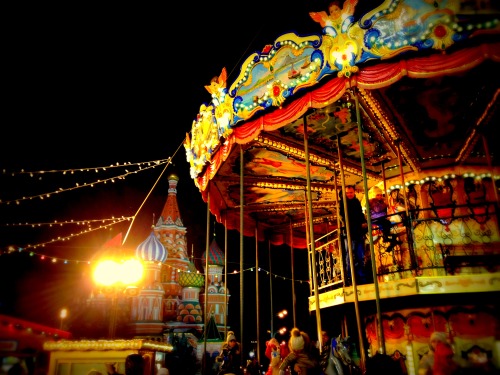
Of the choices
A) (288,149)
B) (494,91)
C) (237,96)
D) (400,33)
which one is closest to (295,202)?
(288,149)

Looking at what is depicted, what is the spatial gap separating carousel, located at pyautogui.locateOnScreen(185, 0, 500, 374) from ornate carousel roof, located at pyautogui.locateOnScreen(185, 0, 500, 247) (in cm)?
2

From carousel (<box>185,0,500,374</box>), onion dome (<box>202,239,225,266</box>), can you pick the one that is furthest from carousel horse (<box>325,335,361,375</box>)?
onion dome (<box>202,239,225,266</box>)

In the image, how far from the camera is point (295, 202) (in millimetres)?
11664

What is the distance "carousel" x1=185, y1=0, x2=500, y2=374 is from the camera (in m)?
5.17

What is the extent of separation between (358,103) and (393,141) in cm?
255

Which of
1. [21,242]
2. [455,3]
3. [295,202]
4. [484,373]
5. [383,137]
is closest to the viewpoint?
[484,373]

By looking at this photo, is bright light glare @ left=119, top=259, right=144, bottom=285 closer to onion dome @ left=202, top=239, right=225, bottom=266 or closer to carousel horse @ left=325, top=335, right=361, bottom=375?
carousel horse @ left=325, top=335, right=361, bottom=375

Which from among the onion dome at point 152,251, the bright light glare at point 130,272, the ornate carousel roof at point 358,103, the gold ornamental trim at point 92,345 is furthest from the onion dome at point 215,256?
the gold ornamental trim at point 92,345

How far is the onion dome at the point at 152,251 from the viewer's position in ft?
118

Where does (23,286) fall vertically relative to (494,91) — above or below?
below

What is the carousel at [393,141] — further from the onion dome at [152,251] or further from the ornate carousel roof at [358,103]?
the onion dome at [152,251]

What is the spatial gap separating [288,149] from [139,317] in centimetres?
3104

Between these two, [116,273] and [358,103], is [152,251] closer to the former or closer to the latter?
[116,273]

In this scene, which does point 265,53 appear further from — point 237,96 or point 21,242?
point 21,242
